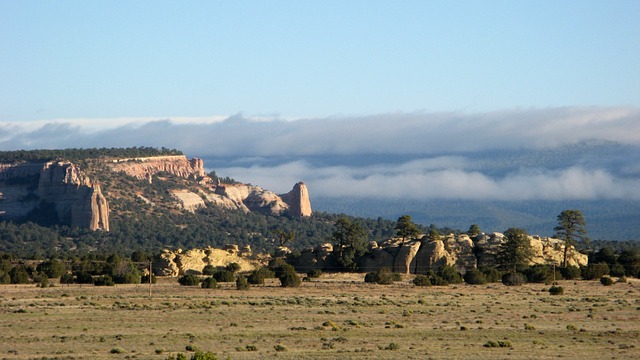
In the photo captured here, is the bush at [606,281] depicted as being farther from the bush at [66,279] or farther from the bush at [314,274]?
the bush at [66,279]

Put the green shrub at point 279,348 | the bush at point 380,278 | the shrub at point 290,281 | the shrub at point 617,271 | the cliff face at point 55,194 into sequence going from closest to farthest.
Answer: the green shrub at point 279,348 < the shrub at point 290,281 < the bush at point 380,278 < the shrub at point 617,271 < the cliff face at point 55,194

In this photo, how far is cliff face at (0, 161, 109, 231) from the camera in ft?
577

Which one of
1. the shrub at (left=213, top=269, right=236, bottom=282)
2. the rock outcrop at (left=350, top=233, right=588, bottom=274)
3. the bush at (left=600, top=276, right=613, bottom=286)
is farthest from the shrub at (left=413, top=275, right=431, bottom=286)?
the shrub at (left=213, top=269, right=236, bottom=282)

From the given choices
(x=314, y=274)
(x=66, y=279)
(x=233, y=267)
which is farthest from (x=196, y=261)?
(x=66, y=279)

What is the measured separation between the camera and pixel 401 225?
324 feet

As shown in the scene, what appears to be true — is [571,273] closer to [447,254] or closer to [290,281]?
[447,254]

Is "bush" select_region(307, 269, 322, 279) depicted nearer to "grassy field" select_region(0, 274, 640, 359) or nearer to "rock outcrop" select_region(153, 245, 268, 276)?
"grassy field" select_region(0, 274, 640, 359)

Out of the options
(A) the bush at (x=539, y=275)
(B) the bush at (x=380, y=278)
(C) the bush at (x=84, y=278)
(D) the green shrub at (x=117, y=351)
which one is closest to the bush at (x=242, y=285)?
(B) the bush at (x=380, y=278)

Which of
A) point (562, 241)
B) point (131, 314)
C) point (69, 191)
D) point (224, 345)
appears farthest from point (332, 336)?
point (69, 191)

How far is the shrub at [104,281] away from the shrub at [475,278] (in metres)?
28.8

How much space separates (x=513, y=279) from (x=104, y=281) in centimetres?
3294

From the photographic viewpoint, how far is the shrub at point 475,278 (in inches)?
3361

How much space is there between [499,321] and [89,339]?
22.4 metres

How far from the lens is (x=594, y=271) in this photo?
90375 millimetres
